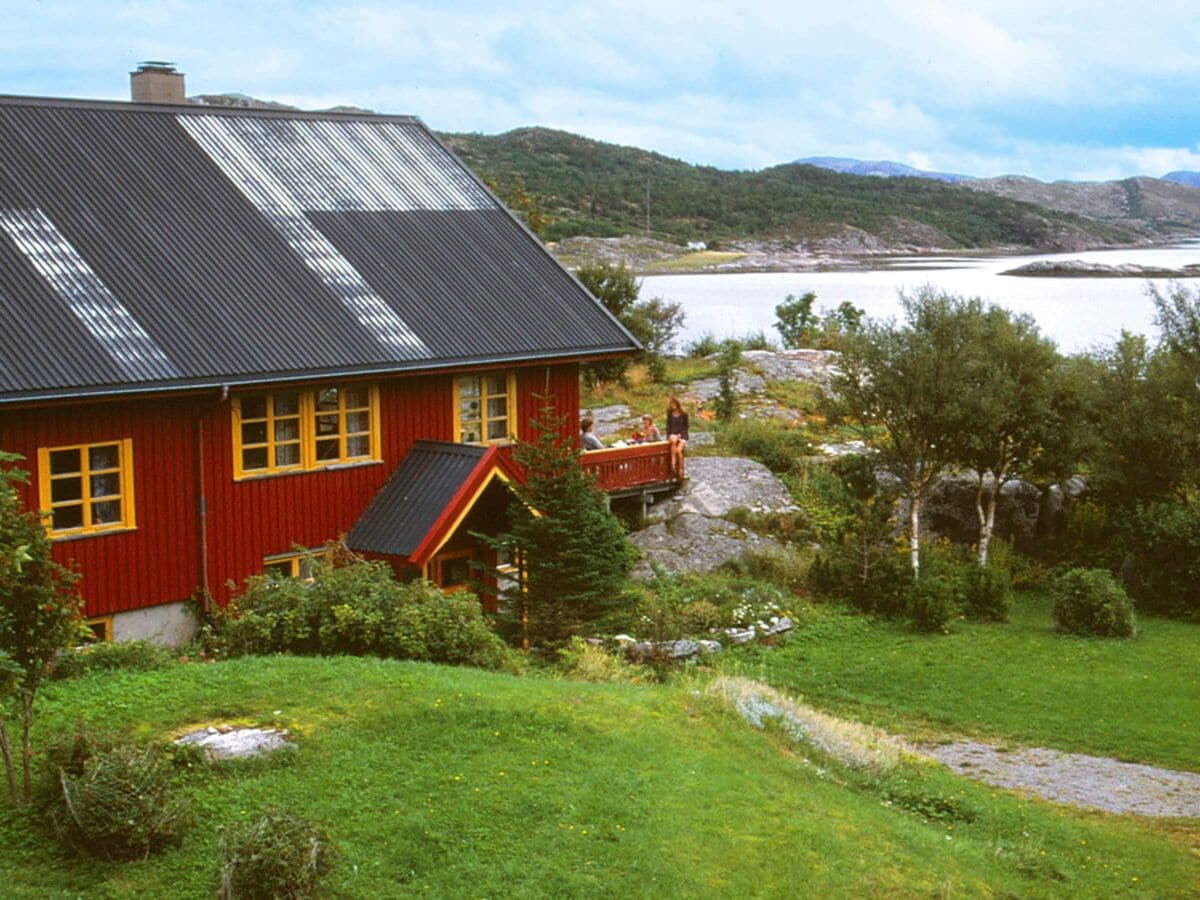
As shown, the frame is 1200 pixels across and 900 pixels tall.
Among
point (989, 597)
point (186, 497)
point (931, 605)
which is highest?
point (186, 497)

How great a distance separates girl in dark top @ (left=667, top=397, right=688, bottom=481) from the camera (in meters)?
31.1

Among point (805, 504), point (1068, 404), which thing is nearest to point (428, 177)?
point (805, 504)

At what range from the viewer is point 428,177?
1172 inches

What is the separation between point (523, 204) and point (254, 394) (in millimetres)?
26832

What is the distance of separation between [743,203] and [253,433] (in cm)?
7804

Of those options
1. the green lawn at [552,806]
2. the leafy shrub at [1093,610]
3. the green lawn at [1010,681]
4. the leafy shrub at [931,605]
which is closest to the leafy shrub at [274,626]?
the green lawn at [552,806]

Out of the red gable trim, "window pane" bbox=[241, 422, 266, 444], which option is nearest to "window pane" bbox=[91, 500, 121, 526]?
"window pane" bbox=[241, 422, 266, 444]

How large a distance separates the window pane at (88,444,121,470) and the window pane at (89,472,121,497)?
0.14m

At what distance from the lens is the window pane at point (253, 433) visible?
73.9 ft

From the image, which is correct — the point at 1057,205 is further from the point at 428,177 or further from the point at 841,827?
the point at 841,827

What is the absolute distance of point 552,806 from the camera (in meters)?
12.3

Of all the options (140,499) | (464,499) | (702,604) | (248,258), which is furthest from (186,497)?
(702,604)

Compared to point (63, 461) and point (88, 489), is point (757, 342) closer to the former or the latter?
point (88, 489)

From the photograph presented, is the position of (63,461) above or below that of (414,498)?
above
